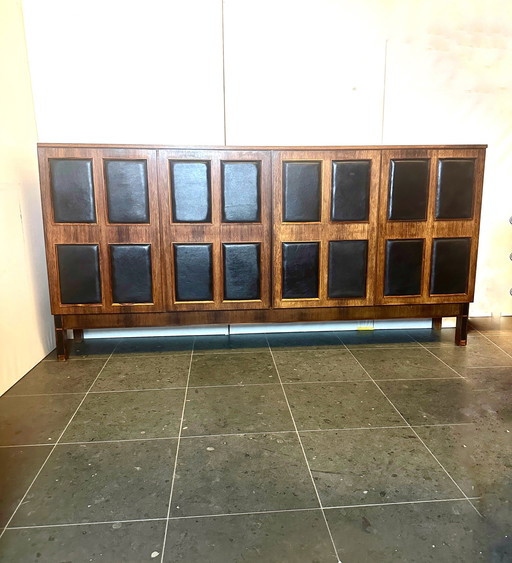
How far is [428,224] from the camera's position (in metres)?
2.73

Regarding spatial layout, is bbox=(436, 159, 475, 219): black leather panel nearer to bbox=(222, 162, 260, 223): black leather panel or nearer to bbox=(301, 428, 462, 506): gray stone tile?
bbox=(222, 162, 260, 223): black leather panel

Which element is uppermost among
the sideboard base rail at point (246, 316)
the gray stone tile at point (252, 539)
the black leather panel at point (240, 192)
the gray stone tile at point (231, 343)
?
the black leather panel at point (240, 192)

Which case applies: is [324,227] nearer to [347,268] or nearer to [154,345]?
[347,268]

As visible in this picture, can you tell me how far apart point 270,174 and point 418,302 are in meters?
1.28

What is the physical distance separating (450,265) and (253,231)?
4.27ft

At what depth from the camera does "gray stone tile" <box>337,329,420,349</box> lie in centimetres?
303

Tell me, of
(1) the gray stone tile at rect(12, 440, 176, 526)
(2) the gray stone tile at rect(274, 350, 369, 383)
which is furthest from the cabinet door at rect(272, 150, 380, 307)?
(1) the gray stone tile at rect(12, 440, 176, 526)

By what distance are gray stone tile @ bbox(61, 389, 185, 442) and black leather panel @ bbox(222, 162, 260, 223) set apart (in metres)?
1.09

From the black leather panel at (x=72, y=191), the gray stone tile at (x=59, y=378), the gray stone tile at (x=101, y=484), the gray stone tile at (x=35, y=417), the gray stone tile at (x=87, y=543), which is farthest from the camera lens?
A: the black leather panel at (x=72, y=191)

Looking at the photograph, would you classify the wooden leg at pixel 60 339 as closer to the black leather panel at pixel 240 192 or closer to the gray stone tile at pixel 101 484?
the gray stone tile at pixel 101 484

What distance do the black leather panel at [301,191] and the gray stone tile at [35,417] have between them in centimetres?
160

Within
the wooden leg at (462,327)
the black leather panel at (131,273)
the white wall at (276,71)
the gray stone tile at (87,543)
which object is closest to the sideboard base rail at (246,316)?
the wooden leg at (462,327)

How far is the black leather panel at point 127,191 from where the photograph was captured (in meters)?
2.51

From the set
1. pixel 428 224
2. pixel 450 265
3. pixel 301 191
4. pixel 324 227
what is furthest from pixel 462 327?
pixel 301 191
